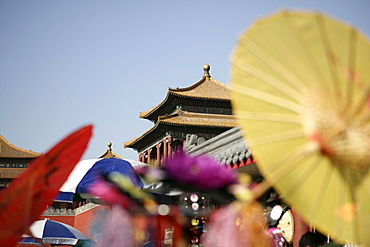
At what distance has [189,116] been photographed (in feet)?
63.6

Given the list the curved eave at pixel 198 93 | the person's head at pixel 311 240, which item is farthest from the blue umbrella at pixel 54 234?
the curved eave at pixel 198 93

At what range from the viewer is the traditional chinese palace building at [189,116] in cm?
1866

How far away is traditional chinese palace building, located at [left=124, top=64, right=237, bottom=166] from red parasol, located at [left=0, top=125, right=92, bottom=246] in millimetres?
16413

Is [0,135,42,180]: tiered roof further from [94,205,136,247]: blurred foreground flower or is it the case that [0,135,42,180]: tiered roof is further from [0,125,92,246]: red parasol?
[94,205,136,247]: blurred foreground flower

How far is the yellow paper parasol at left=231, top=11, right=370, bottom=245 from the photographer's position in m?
1.25

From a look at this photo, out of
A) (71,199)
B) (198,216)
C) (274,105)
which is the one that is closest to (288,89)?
(274,105)

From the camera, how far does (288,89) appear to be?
132 cm

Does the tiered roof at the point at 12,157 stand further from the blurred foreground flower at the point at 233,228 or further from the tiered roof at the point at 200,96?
the blurred foreground flower at the point at 233,228

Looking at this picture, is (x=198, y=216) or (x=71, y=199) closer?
(x=198, y=216)

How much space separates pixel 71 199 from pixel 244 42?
3.82m

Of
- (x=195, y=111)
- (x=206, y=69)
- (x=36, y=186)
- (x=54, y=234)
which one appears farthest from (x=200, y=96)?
(x=36, y=186)

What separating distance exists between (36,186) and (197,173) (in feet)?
2.12

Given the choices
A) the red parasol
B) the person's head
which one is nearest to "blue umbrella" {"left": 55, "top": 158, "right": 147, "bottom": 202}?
the person's head

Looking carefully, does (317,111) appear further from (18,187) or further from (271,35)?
(18,187)
